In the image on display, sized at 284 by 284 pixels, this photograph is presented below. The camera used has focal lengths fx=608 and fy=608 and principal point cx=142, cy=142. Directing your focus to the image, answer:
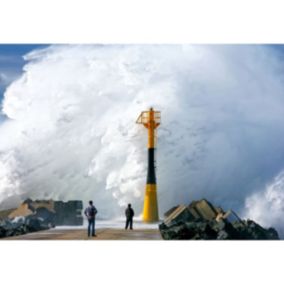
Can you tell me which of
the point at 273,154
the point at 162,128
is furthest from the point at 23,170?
the point at 273,154

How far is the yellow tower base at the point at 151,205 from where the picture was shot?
13.2m

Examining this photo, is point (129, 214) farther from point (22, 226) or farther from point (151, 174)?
point (22, 226)

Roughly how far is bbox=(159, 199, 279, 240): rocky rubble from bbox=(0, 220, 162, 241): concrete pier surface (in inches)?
12.4

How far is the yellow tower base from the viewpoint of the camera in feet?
43.2

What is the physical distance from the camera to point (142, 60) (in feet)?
42.8

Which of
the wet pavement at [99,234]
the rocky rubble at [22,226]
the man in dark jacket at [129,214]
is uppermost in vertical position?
the man in dark jacket at [129,214]

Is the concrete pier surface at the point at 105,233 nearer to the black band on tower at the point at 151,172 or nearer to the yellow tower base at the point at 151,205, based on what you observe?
the yellow tower base at the point at 151,205

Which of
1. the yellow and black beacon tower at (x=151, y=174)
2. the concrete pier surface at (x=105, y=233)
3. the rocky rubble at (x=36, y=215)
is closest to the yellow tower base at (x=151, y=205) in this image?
the yellow and black beacon tower at (x=151, y=174)

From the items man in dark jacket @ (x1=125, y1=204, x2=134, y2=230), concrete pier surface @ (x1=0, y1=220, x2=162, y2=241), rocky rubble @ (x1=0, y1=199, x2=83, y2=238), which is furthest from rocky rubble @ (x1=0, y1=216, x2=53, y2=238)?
man in dark jacket @ (x1=125, y1=204, x2=134, y2=230)

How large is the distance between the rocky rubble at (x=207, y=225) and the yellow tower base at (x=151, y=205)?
0.25 m

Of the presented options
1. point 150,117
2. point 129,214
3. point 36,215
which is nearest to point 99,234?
point 129,214

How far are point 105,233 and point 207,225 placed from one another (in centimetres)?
216

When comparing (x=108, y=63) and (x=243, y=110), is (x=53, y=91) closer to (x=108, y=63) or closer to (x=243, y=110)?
(x=108, y=63)

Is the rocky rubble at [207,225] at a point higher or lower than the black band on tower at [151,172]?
lower
